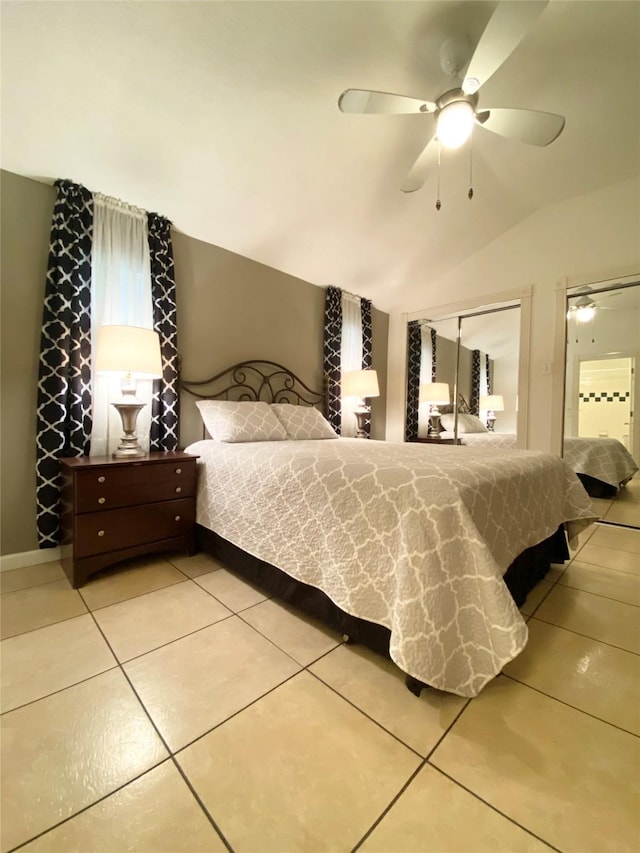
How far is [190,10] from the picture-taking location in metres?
1.51

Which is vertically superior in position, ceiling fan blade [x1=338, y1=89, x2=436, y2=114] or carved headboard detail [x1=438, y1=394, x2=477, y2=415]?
ceiling fan blade [x1=338, y1=89, x2=436, y2=114]

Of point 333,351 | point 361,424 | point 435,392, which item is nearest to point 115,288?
point 333,351

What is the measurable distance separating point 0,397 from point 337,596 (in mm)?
2161

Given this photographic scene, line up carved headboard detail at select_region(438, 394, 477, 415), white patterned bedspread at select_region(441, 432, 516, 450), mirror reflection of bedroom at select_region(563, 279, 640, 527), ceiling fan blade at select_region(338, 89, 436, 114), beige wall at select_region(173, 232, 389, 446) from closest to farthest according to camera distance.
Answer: ceiling fan blade at select_region(338, 89, 436, 114) < beige wall at select_region(173, 232, 389, 446) < mirror reflection of bedroom at select_region(563, 279, 640, 527) < white patterned bedspread at select_region(441, 432, 516, 450) < carved headboard detail at select_region(438, 394, 477, 415)

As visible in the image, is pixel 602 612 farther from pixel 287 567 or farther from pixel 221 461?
pixel 221 461

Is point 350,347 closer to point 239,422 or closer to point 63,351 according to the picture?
point 239,422

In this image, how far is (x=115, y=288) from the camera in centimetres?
228

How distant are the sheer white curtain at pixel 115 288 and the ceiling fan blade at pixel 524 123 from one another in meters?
2.19

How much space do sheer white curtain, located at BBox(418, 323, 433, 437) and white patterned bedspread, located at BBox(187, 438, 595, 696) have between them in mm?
2296

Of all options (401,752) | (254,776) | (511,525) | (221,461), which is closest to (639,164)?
(511,525)

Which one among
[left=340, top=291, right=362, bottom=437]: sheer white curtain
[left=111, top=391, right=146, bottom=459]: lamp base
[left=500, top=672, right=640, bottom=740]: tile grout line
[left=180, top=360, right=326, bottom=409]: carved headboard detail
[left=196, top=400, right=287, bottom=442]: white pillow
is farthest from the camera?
[left=340, top=291, right=362, bottom=437]: sheer white curtain

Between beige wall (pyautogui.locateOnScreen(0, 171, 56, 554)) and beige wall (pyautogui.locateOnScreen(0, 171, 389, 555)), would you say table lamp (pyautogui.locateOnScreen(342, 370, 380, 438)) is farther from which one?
beige wall (pyautogui.locateOnScreen(0, 171, 56, 554))

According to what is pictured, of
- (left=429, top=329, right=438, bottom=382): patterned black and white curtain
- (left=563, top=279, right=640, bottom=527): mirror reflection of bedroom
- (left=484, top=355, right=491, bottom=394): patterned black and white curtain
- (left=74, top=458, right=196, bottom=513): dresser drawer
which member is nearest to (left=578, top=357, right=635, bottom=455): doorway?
(left=563, top=279, right=640, bottom=527): mirror reflection of bedroom

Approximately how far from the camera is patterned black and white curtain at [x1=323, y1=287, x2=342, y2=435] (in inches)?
143
